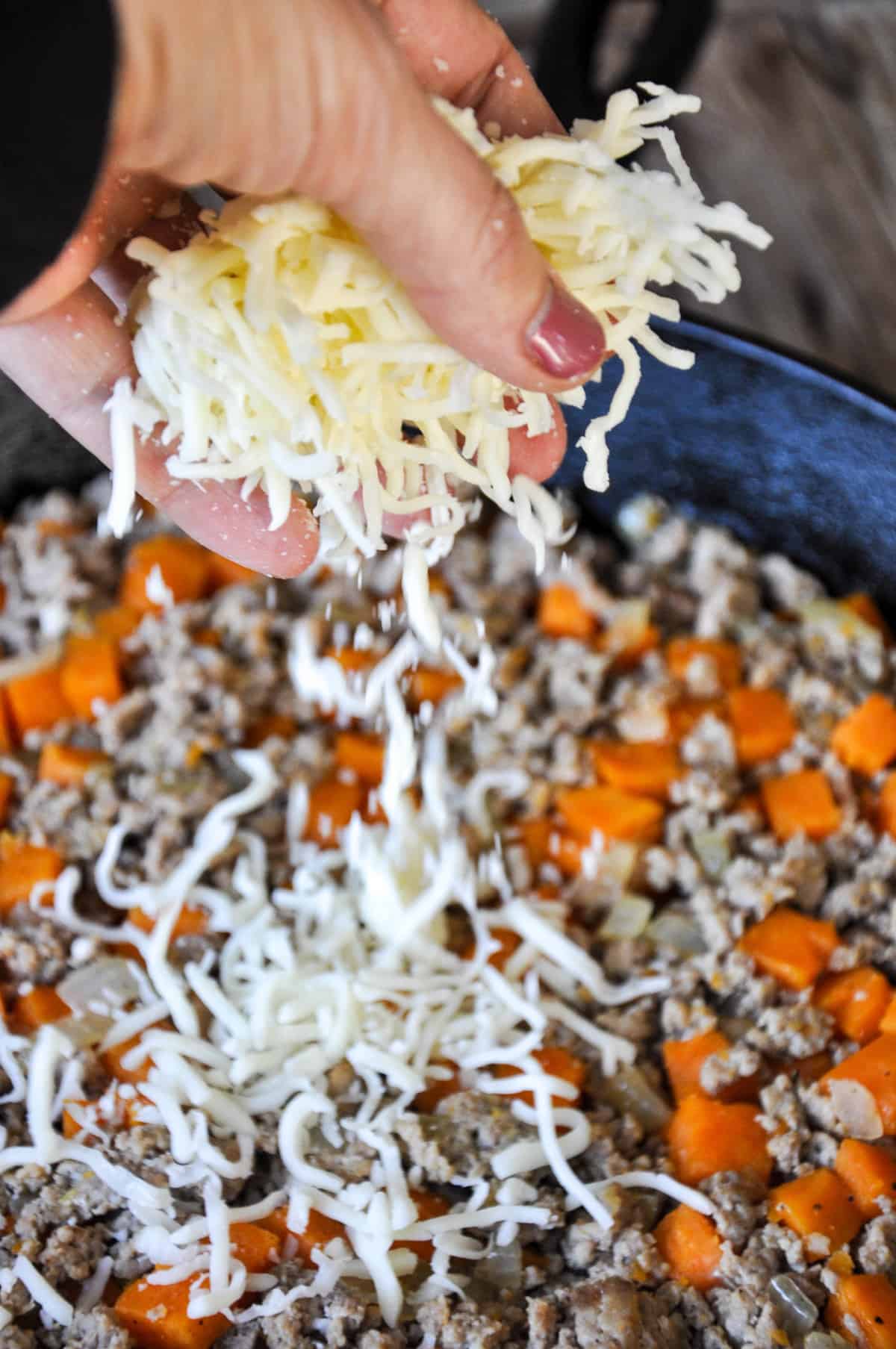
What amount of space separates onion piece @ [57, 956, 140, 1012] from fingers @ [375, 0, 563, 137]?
1.40m

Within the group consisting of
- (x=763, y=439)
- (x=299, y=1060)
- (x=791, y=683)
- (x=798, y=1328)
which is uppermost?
(x=763, y=439)

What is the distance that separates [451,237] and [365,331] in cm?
28

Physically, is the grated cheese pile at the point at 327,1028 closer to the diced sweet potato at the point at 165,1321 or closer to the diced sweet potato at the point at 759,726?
the diced sweet potato at the point at 165,1321

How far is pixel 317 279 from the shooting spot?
149cm

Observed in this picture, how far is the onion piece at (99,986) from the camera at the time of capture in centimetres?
209

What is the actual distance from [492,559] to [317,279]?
130cm

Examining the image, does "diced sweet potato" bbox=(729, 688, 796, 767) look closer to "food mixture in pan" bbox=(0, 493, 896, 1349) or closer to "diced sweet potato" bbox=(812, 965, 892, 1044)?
"food mixture in pan" bbox=(0, 493, 896, 1349)

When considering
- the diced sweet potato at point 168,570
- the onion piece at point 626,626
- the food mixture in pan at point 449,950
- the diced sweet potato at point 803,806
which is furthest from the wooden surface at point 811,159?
the diced sweet potato at point 168,570

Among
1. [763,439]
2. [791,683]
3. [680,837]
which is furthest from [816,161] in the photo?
[680,837]

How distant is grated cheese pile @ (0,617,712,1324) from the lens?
5.96ft

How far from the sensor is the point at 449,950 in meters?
2.19

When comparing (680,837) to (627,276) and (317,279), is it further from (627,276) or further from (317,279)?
(317,279)

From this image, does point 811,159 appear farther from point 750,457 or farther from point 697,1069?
point 697,1069

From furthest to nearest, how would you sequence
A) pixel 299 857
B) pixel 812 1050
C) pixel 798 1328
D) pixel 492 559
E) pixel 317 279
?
1. pixel 492 559
2. pixel 299 857
3. pixel 812 1050
4. pixel 798 1328
5. pixel 317 279
